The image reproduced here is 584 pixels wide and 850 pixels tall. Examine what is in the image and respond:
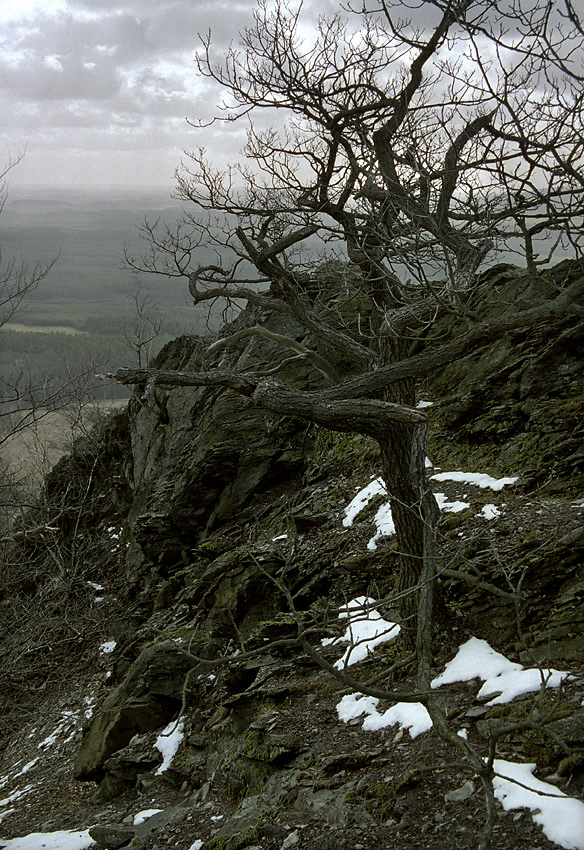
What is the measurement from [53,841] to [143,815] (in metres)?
0.98

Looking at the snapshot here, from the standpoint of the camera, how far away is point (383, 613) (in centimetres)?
660

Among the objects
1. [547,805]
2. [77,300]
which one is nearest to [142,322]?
[547,805]

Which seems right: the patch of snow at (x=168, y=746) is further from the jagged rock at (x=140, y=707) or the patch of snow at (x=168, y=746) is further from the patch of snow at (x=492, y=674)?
the patch of snow at (x=492, y=674)

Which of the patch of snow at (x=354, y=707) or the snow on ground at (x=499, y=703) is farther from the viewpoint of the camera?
the patch of snow at (x=354, y=707)

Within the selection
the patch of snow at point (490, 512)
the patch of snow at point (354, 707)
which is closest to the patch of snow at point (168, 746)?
the patch of snow at point (354, 707)

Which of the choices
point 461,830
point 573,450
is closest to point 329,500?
point 573,450

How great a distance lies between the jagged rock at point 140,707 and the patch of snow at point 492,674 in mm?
3772

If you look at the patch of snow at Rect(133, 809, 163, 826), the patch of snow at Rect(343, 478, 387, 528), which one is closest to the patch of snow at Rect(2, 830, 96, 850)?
the patch of snow at Rect(133, 809, 163, 826)

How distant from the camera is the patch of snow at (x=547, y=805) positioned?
3.14 meters

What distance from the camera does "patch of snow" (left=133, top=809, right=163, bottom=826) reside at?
5.72m

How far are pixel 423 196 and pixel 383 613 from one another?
467 cm

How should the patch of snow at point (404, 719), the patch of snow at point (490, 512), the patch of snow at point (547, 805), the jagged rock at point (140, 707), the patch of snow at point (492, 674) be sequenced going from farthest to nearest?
the jagged rock at point (140, 707)
the patch of snow at point (490, 512)
the patch of snow at point (404, 719)
the patch of snow at point (492, 674)
the patch of snow at point (547, 805)

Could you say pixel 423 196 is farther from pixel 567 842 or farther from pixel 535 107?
pixel 567 842

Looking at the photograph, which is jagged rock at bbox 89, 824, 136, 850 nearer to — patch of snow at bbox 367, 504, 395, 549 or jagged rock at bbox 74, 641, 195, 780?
jagged rock at bbox 74, 641, 195, 780
